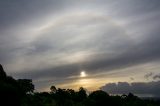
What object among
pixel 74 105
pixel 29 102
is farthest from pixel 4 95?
pixel 74 105

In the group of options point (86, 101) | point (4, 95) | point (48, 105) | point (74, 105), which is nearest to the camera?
point (4, 95)

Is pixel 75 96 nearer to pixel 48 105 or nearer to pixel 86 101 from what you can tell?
pixel 86 101

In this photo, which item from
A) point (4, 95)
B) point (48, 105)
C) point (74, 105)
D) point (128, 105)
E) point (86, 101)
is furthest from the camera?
point (128, 105)

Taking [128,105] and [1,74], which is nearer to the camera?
[1,74]

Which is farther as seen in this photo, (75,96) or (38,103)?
(75,96)

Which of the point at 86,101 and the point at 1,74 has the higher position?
the point at 1,74

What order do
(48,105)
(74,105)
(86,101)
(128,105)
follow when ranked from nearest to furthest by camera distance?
1. (48,105)
2. (74,105)
3. (86,101)
4. (128,105)

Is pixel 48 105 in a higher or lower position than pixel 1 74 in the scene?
lower

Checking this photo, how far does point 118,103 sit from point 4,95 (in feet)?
274

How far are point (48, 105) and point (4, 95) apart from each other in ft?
104

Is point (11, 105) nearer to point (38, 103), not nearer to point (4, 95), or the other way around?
point (4, 95)

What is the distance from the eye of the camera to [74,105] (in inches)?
6166

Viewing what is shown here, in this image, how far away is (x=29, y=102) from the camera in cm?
13750

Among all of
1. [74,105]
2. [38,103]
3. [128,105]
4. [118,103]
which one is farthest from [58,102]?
[128,105]
